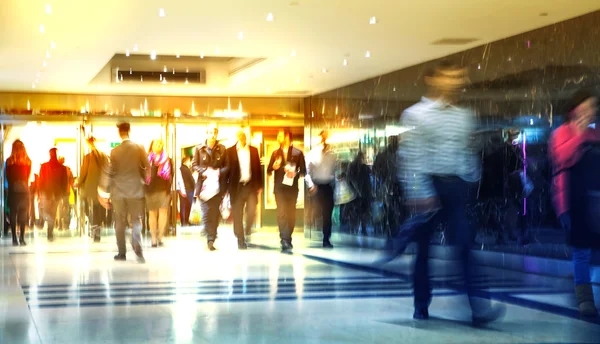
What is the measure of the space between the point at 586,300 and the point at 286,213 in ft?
25.8

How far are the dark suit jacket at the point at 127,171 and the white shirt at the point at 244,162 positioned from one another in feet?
9.10

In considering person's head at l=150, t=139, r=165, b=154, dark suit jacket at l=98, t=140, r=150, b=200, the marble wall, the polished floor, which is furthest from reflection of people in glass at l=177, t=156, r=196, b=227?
the polished floor

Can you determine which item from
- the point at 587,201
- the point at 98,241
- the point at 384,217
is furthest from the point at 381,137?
the point at 587,201

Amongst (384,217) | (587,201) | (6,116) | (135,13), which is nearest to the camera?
(587,201)

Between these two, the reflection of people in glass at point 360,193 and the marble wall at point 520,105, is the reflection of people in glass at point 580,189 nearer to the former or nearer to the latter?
the marble wall at point 520,105

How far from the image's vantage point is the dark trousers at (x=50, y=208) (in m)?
17.4

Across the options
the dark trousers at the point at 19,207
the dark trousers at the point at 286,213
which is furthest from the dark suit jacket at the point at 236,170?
the dark trousers at the point at 19,207

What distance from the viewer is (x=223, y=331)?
5703 millimetres

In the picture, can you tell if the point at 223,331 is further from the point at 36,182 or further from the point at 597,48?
the point at 36,182

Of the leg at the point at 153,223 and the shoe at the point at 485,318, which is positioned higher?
the leg at the point at 153,223

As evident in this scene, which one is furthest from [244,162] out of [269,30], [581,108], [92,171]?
[581,108]

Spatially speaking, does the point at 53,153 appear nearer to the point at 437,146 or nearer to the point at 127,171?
the point at 127,171

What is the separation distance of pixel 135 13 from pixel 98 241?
24.4 feet

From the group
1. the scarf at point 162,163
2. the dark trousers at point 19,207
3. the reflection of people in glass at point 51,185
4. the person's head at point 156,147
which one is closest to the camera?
the scarf at point 162,163
